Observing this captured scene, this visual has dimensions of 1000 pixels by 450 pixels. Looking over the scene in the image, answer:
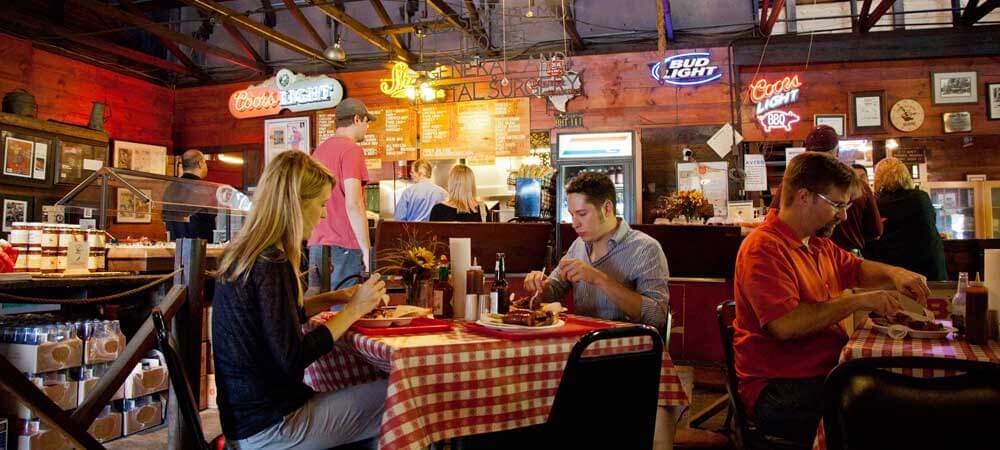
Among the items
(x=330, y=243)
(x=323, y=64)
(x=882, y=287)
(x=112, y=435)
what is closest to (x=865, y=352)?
(x=882, y=287)

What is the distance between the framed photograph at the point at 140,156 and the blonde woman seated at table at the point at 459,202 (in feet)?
17.1

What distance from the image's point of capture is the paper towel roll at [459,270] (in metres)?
2.84

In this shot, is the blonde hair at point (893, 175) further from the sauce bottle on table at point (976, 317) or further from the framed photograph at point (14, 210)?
the framed photograph at point (14, 210)

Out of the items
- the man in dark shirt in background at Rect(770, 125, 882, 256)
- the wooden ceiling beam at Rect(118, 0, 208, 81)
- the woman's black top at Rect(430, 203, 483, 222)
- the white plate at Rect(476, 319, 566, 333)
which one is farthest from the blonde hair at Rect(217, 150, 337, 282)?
the wooden ceiling beam at Rect(118, 0, 208, 81)

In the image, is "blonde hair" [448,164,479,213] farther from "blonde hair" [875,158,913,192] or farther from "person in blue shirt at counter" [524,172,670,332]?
"blonde hair" [875,158,913,192]

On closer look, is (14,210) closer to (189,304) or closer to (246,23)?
(246,23)

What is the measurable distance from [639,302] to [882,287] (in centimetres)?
108

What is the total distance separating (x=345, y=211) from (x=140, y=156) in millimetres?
6793

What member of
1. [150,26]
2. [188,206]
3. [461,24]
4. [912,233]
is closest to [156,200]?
[188,206]

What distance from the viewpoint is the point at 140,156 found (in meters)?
9.68

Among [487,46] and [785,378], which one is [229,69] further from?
[785,378]

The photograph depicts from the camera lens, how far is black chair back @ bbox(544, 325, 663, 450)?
66.6 inches

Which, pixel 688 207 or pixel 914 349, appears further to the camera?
pixel 688 207

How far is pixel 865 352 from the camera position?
1.90 metres
